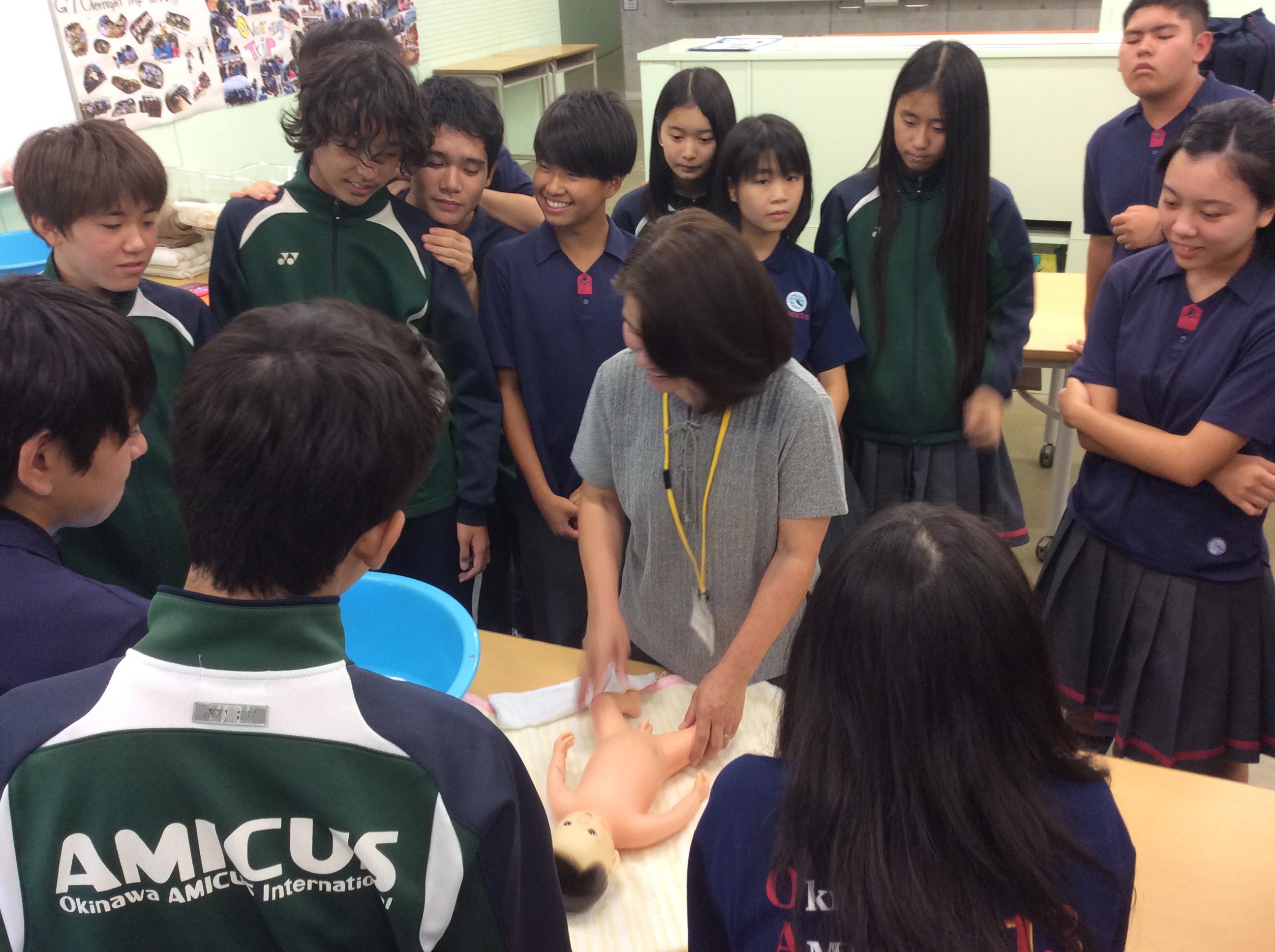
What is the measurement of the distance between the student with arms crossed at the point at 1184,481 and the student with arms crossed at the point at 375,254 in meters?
1.12

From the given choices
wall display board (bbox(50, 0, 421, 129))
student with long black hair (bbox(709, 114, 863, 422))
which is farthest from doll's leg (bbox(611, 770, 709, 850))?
wall display board (bbox(50, 0, 421, 129))

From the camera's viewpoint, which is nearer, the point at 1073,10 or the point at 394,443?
the point at 394,443

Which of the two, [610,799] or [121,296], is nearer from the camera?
[610,799]

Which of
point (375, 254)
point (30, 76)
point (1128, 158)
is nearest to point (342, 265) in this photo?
point (375, 254)

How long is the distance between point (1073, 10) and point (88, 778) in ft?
27.4

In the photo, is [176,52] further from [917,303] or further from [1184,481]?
[1184,481]

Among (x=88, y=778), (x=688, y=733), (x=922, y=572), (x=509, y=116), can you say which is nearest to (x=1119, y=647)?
(x=688, y=733)

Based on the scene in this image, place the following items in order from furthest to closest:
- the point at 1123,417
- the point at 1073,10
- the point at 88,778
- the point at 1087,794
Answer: the point at 1073,10 → the point at 1123,417 → the point at 1087,794 → the point at 88,778

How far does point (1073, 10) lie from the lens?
7.06 m

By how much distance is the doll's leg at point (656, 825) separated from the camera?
45.1 inches

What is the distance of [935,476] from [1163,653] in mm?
603

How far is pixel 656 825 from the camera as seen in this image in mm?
1157

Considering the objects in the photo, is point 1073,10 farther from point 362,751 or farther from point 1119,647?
point 362,751

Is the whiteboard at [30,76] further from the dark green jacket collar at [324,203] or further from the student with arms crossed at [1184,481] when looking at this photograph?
the student with arms crossed at [1184,481]
